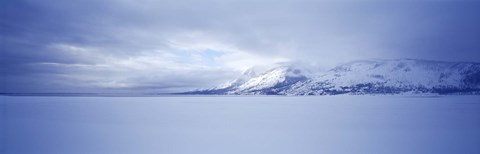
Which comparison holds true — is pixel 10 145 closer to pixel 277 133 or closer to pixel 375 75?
pixel 277 133

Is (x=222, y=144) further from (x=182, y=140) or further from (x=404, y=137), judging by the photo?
(x=404, y=137)

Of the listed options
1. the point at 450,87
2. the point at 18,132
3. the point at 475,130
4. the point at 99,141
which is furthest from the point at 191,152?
the point at 450,87

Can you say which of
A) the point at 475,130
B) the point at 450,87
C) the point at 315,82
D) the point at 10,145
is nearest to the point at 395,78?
the point at 450,87

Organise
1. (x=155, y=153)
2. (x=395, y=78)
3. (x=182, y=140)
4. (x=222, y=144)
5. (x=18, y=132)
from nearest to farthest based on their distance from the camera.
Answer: (x=155, y=153)
(x=222, y=144)
(x=182, y=140)
(x=18, y=132)
(x=395, y=78)

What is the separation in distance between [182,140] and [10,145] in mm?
5242

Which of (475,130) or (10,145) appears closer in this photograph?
(10,145)

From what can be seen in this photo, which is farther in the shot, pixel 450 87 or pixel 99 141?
pixel 450 87

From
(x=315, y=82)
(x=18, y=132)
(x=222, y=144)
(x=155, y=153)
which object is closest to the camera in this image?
(x=155, y=153)

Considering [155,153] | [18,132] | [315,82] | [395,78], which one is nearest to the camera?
[155,153]

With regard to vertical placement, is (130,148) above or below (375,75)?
below

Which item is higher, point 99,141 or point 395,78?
point 395,78

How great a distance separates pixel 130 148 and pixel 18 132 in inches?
214

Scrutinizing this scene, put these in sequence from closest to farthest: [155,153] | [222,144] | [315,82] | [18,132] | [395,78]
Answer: [155,153] < [222,144] < [18,132] < [395,78] < [315,82]

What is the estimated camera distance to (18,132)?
1066 centimetres
